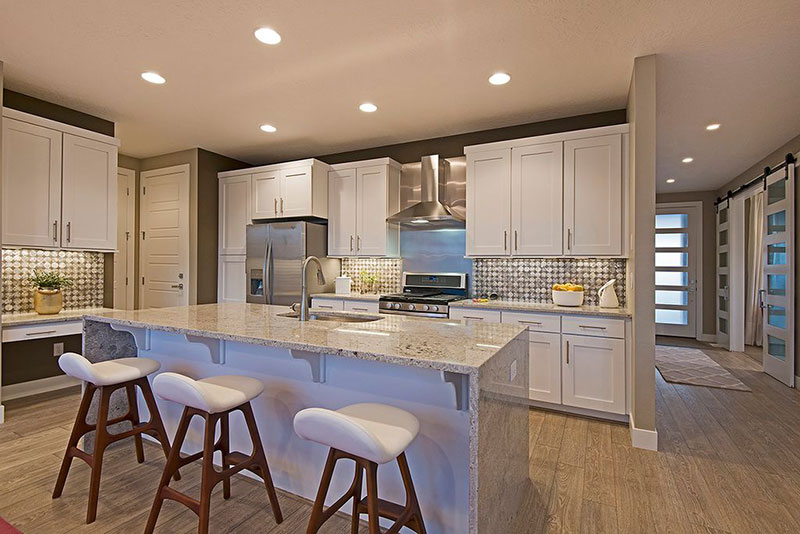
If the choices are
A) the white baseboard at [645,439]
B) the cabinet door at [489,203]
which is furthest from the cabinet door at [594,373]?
the cabinet door at [489,203]

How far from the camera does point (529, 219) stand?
381 centimetres

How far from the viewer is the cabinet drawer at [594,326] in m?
3.18

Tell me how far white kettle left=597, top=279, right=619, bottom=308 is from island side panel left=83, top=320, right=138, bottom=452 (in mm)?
3724

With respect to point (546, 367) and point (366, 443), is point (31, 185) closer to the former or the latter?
point (366, 443)

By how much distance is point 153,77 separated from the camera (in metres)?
3.18

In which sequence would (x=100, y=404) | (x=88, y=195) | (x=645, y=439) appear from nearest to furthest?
(x=100, y=404) → (x=645, y=439) → (x=88, y=195)

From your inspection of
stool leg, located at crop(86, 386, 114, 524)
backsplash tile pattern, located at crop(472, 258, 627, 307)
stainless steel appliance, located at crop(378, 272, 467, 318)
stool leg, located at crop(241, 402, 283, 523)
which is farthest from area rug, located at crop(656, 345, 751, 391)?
stool leg, located at crop(86, 386, 114, 524)

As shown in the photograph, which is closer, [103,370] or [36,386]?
[103,370]

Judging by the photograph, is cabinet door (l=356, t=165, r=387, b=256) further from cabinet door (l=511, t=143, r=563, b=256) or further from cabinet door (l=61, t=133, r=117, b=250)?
cabinet door (l=61, t=133, r=117, b=250)

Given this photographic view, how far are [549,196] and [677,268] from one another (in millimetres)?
5099

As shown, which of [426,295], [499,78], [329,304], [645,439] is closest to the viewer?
[645,439]

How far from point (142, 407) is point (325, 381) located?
175 centimetres

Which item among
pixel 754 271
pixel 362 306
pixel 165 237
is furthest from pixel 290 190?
pixel 754 271

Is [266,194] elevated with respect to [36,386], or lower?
elevated
